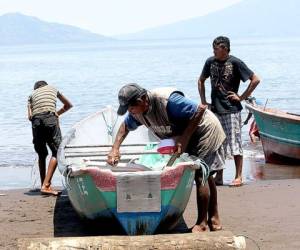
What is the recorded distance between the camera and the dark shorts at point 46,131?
342 inches

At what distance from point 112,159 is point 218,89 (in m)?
2.61

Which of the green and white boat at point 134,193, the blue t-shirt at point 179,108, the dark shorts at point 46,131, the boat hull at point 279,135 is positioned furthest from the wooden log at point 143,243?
the boat hull at point 279,135

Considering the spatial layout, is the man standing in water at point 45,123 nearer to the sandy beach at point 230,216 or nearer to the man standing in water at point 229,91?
the sandy beach at point 230,216

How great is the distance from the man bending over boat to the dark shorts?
2534 mm

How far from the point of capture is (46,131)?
873 centimetres

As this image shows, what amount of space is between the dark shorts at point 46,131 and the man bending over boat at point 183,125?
253 cm

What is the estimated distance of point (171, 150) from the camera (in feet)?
19.7

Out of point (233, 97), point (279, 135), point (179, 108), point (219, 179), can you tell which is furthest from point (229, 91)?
point (279, 135)

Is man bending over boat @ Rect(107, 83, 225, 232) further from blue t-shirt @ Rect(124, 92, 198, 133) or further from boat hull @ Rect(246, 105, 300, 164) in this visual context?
boat hull @ Rect(246, 105, 300, 164)

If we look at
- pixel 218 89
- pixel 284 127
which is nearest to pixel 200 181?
pixel 218 89

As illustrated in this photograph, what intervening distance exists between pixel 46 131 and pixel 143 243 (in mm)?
3655

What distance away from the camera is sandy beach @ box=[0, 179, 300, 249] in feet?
21.2

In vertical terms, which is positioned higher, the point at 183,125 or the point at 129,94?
the point at 129,94

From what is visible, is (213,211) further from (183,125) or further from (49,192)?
(49,192)
